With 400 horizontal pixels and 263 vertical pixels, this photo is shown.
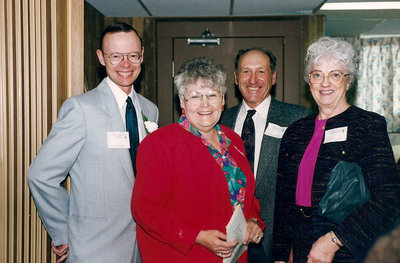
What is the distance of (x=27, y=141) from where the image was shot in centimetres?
196

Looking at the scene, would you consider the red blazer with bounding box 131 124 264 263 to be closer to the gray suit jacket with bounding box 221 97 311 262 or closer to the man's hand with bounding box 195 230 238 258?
the man's hand with bounding box 195 230 238 258

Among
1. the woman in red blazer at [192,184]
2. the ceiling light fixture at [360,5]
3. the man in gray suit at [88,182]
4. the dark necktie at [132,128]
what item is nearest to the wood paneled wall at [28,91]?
the man in gray suit at [88,182]

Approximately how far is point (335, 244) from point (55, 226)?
1289 mm

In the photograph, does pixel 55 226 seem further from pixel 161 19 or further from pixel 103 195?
pixel 161 19

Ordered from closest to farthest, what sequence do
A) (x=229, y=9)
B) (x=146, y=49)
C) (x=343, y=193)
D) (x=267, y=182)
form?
(x=343, y=193) < (x=267, y=182) < (x=229, y=9) < (x=146, y=49)

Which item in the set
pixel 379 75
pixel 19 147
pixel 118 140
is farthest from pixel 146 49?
pixel 379 75

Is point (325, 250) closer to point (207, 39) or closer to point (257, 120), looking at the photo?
point (257, 120)

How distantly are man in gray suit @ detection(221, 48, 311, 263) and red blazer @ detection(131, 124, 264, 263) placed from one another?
69 cm

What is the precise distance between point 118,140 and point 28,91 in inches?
23.6

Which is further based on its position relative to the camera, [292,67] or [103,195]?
[292,67]

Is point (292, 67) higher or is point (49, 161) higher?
point (292, 67)

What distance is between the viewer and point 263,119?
2.45 m

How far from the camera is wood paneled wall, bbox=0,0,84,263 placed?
6.18ft


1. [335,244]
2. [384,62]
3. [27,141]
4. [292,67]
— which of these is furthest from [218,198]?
[384,62]
